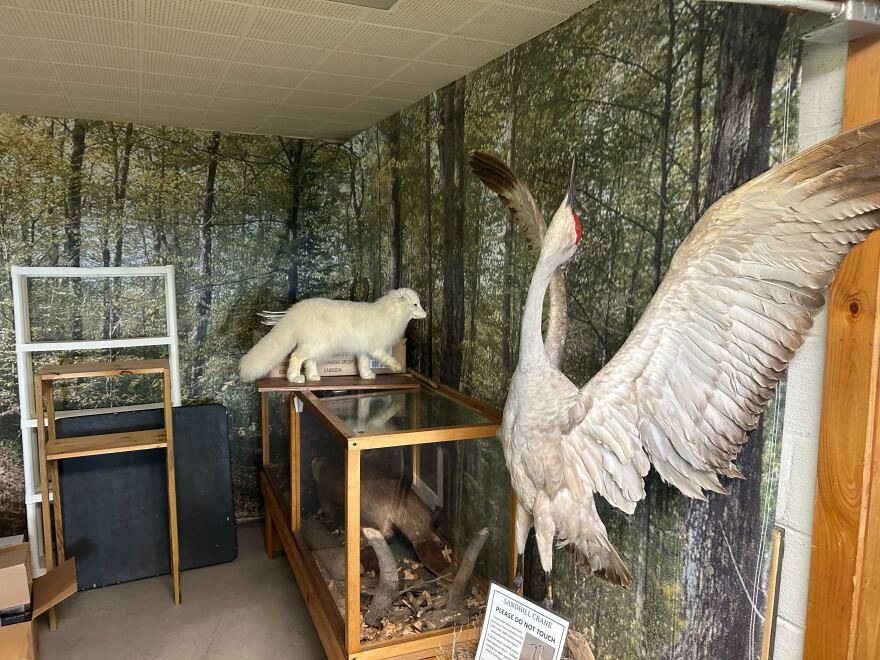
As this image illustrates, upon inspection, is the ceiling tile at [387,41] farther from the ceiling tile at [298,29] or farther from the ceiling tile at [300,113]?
the ceiling tile at [300,113]

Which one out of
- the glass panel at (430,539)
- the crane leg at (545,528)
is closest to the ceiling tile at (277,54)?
the glass panel at (430,539)

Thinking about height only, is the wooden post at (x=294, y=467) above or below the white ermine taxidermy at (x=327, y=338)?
below

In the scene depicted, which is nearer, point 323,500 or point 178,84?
point 323,500

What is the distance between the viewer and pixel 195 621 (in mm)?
2684

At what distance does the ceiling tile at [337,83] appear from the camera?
2340mm

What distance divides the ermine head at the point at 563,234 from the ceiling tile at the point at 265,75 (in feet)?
4.75

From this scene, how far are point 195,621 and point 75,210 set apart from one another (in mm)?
2083

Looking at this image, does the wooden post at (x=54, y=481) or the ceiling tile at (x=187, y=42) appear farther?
the wooden post at (x=54, y=481)

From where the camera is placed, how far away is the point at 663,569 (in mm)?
1410

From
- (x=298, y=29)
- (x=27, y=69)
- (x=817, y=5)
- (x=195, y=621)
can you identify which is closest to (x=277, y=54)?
(x=298, y=29)

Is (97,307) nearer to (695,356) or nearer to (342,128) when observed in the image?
(342,128)

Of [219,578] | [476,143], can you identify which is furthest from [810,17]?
[219,578]

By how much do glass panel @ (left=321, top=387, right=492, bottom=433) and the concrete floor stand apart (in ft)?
3.60

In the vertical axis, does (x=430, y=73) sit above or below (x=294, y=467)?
above
